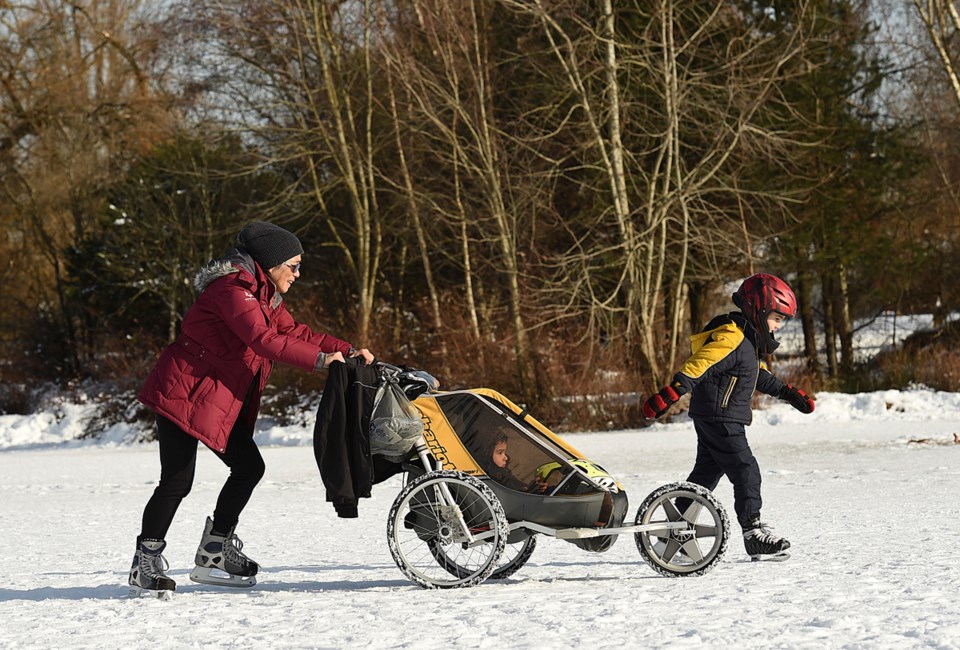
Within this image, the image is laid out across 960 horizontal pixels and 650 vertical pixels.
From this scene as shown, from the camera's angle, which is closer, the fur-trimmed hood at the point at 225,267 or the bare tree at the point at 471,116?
the fur-trimmed hood at the point at 225,267

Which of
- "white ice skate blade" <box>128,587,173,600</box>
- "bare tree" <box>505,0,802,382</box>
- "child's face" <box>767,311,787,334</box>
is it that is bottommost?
"white ice skate blade" <box>128,587,173,600</box>

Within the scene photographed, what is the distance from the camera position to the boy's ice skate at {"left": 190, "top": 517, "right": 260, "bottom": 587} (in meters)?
5.72

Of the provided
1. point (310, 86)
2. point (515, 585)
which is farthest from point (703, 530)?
point (310, 86)

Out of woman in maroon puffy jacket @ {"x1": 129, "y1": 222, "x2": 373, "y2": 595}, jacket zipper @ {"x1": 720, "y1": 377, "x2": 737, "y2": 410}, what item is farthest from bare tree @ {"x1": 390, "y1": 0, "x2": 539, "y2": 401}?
woman in maroon puffy jacket @ {"x1": 129, "y1": 222, "x2": 373, "y2": 595}

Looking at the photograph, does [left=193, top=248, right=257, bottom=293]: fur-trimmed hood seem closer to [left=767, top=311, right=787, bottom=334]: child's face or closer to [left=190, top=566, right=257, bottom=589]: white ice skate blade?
[left=190, top=566, right=257, bottom=589]: white ice skate blade

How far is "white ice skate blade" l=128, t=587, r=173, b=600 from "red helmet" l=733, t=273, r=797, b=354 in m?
3.15

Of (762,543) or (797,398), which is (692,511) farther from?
(797,398)

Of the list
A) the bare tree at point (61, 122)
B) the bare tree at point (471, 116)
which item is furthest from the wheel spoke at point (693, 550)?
the bare tree at point (61, 122)

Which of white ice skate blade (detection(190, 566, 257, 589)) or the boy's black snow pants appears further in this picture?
the boy's black snow pants

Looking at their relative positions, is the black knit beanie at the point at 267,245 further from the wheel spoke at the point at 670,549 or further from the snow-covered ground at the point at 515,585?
the wheel spoke at the point at 670,549

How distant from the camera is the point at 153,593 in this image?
541 cm

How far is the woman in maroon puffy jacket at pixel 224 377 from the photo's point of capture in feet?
17.5

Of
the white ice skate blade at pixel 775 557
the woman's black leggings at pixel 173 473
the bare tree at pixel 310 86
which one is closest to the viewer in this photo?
the woman's black leggings at pixel 173 473

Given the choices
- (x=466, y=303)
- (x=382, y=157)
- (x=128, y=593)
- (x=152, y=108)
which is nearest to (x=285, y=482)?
(x=128, y=593)
